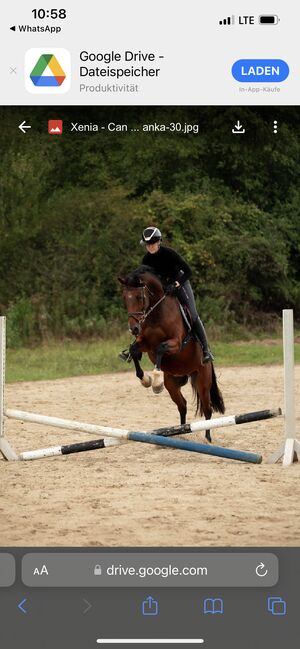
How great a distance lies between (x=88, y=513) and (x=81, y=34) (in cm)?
309

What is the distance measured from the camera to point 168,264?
9406 millimetres

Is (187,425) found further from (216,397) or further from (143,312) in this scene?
(216,397)

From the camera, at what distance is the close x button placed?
5770mm

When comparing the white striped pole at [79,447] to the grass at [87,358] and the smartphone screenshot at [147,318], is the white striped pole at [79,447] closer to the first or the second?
the smartphone screenshot at [147,318]

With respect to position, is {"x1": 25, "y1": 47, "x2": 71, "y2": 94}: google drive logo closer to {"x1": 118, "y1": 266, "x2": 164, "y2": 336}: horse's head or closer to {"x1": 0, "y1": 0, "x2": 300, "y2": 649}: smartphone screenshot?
{"x1": 0, "y1": 0, "x2": 300, "y2": 649}: smartphone screenshot

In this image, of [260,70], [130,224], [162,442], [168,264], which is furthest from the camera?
[130,224]

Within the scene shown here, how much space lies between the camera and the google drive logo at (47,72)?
19.0 feet

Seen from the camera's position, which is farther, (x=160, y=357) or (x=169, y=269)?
(x=169, y=269)

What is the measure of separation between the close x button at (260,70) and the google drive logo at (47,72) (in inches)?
38.3

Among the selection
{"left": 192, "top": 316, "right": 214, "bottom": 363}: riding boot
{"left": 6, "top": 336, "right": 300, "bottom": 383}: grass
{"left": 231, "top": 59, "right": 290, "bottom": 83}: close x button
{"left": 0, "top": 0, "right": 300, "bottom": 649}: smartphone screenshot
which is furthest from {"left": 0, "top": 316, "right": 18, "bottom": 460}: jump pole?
{"left": 6, "top": 336, "right": 300, "bottom": 383}: grass

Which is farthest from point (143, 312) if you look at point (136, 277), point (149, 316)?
point (149, 316)

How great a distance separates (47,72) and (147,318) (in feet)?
12.7

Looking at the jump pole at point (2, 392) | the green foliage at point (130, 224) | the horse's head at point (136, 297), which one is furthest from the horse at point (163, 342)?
the green foliage at point (130, 224)

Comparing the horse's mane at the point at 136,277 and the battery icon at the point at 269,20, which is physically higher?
the battery icon at the point at 269,20
